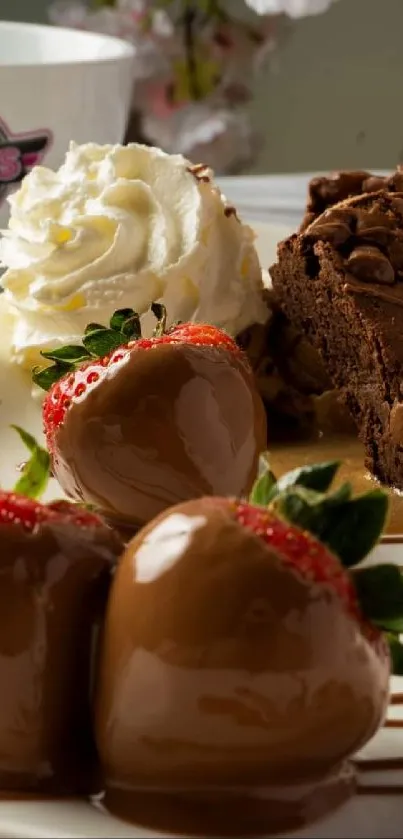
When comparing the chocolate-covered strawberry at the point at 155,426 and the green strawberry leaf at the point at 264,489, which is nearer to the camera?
the green strawberry leaf at the point at 264,489

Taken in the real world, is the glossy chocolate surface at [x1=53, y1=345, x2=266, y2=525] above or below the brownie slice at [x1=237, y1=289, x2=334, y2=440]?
above

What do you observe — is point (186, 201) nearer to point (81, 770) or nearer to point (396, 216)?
point (396, 216)

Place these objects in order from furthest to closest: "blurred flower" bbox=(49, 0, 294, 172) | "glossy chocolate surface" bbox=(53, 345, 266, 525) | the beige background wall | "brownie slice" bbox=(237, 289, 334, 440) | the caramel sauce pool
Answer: the beige background wall
"blurred flower" bbox=(49, 0, 294, 172)
"brownie slice" bbox=(237, 289, 334, 440)
the caramel sauce pool
"glossy chocolate surface" bbox=(53, 345, 266, 525)

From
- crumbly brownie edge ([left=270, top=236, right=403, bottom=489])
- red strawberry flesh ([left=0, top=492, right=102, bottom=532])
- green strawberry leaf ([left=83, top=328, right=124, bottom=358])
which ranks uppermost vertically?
red strawberry flesh ([left=0, top=492, right=102, bottom=532])

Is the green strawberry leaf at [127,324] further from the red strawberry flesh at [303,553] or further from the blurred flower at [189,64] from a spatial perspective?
the blurred flower at [189,64]

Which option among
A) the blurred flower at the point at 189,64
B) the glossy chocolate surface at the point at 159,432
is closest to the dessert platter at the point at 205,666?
the glossy chocolate surface at the point at 159,432

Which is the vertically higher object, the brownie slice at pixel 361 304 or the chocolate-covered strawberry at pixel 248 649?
the chocolate-covered strawberry at pixel 248 649

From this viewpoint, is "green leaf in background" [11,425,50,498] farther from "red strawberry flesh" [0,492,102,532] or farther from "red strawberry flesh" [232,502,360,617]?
"red strawberry flesh" [232,502,360,617]

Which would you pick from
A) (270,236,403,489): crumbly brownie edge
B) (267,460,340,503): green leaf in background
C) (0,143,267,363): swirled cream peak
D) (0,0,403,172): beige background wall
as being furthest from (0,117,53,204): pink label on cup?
(0,0,403,172): beige background wall
